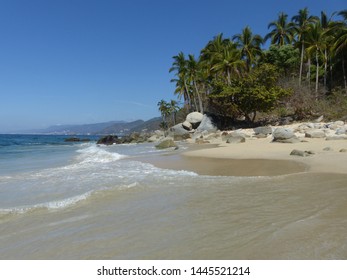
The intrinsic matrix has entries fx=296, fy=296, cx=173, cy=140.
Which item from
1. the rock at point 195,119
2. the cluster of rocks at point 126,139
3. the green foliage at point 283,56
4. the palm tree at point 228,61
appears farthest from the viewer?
the green foliage at point 283,56

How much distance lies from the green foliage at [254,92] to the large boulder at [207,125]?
119 inches

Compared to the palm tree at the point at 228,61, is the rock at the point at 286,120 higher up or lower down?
lower down

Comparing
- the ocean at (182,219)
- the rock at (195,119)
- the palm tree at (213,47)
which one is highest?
the palm tree at (213,47)

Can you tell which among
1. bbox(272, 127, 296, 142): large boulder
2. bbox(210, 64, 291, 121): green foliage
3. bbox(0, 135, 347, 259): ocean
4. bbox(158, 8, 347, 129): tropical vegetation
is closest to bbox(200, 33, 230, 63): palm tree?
bbox(158, 8, 347, 129): tropical vegetation

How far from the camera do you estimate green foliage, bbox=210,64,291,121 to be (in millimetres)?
33562

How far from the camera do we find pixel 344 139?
55.5ft

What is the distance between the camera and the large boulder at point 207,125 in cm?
3803

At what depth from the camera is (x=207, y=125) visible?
38.5 metres

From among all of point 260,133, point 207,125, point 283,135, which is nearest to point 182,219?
point 283,135

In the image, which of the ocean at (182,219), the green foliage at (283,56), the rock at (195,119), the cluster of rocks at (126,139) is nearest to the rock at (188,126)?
the rock at (195,119)

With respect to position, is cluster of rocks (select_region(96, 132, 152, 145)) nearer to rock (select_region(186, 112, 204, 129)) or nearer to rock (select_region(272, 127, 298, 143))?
rock (select_region(186, 112, 204, 129))

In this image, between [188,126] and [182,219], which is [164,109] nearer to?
[188,126]

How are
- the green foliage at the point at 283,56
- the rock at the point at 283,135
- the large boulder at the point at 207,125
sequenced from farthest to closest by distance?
the green foliage at the point at 283,56 < the large boulder at the point at 207,125 < the rock at the point at 283,135

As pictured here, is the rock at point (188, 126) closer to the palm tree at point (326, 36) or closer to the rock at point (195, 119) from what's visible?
the rock at point (195, 119)
